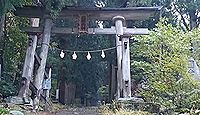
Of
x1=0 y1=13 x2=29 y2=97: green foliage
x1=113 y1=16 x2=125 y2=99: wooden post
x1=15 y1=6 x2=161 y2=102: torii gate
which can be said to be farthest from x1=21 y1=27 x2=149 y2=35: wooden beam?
x1=0 y1=13 x2=29 y2=97: green foliage

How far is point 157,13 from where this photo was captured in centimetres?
1349

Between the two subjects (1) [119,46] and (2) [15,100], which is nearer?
(2) [15,100]

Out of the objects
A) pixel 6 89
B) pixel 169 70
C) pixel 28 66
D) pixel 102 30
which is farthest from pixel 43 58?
pixel 169 70

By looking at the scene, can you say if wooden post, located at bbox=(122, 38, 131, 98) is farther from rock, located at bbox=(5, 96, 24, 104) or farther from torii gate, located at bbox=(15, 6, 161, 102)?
rock, located at bbox=(5, 96, 24, 104)

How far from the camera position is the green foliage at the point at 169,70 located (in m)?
8.11

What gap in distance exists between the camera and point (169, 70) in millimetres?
8625

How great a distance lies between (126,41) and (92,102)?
929 cm

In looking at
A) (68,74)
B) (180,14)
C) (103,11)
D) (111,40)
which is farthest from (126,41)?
(180,14)

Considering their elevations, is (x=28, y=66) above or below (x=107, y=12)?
below

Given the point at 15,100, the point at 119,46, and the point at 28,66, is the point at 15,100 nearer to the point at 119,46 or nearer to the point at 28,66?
the point at 28,66

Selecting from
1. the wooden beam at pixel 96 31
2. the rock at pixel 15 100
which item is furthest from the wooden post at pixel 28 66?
the wooden beam at pixel 96 31

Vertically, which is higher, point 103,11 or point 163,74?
point 103,11

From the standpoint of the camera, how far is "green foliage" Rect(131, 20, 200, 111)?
26.6ft

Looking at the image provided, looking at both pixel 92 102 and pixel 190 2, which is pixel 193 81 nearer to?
pixel 190 2
